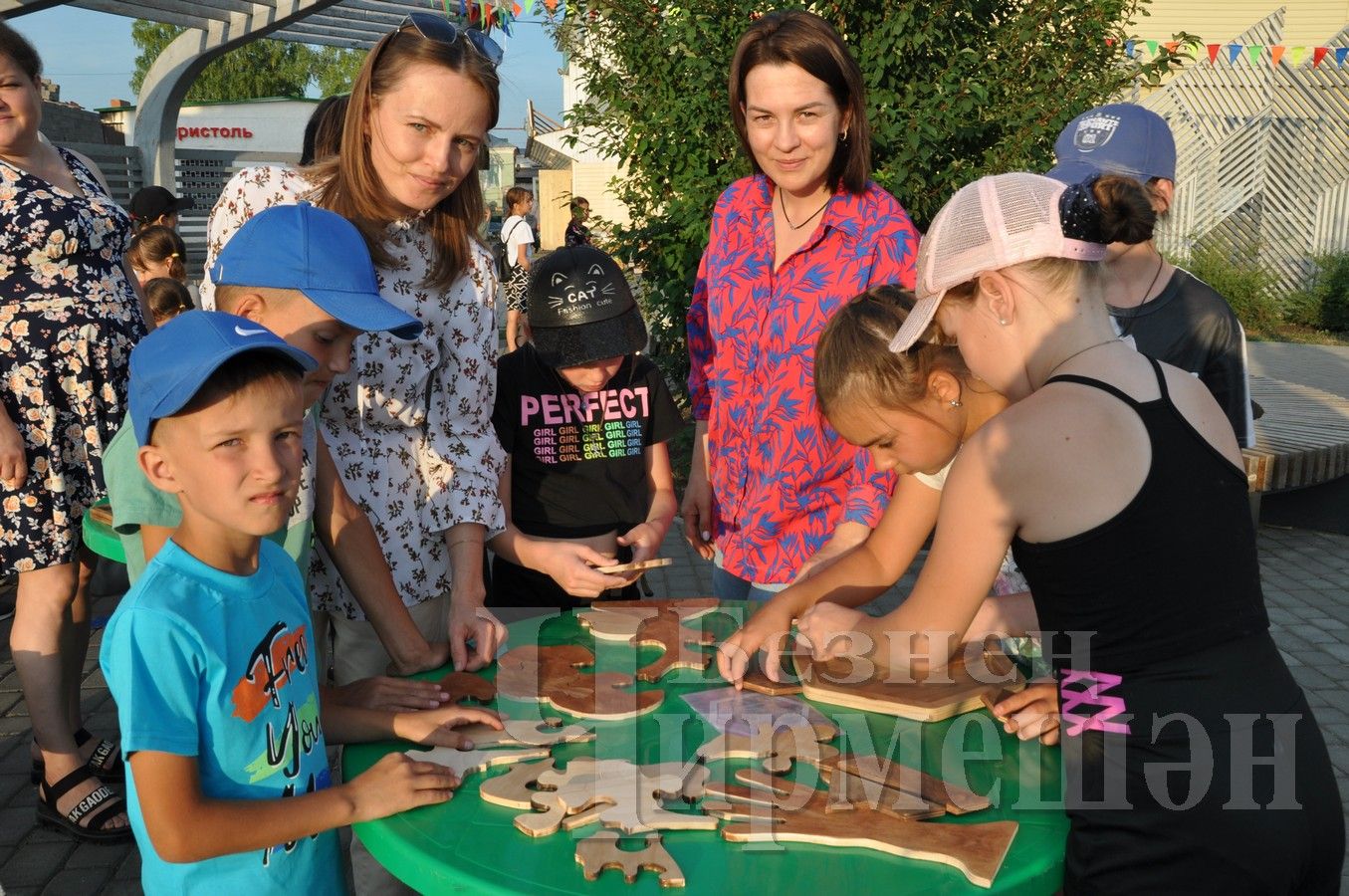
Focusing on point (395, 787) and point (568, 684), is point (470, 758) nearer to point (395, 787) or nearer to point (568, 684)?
point (395, 787)

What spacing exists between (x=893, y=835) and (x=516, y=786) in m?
0.58

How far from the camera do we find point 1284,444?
6137mm

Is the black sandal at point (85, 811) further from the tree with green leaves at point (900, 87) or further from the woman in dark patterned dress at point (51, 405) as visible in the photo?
the tree with green leaves at point (900, 87)

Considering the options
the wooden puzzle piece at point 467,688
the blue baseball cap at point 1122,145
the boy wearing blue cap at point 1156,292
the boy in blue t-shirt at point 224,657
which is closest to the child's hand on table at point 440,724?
the boy in blue t-shirt at point 224,657

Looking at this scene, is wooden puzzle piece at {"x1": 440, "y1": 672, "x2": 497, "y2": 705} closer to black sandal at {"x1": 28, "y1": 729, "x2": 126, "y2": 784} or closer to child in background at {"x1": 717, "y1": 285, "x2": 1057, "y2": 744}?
child in background at {"x1": 717, "y1": 285, "x2": 1057, "y2": 744}

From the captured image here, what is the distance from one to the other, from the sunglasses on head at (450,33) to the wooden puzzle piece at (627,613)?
1247 mm

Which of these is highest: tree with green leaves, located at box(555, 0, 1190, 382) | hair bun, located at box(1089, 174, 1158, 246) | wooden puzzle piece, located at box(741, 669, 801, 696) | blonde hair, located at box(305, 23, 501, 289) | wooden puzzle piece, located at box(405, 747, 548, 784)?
tree with green leaves, located at box(555, 0, 1190, 382)

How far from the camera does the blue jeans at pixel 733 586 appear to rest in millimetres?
2932

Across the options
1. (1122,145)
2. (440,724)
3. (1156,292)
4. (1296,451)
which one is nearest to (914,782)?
(440,724)

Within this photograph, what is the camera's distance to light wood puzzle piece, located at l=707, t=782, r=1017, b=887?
1.54 metres

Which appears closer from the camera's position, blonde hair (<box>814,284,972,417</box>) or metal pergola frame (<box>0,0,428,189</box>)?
blonde hair (<box>814,284,972,417</box>)

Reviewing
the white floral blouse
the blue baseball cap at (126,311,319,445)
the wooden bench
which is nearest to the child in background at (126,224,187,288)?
the white floral blouse

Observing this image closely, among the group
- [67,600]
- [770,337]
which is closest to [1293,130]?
[770,337]

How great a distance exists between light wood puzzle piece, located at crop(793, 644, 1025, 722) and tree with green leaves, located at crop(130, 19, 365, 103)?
52019mm
